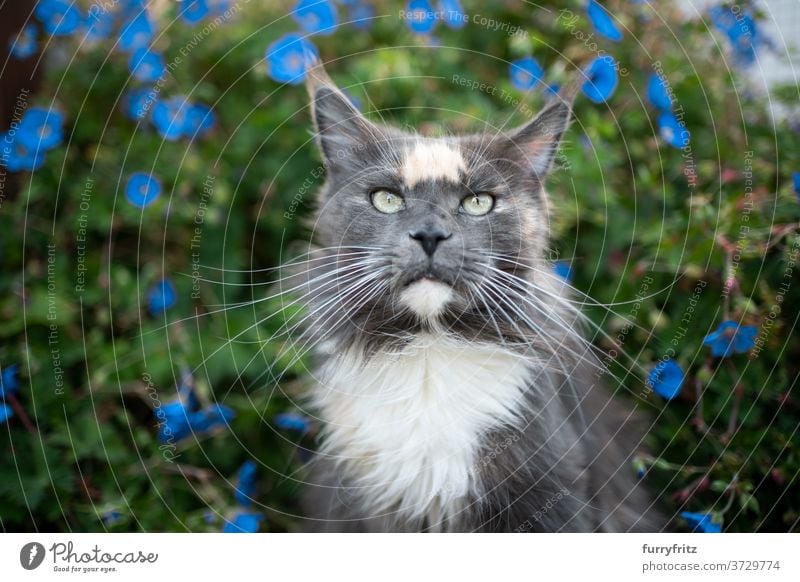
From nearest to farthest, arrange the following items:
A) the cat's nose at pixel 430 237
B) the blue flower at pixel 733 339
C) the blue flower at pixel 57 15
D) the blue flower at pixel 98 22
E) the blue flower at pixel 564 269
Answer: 1. the cat's nose at pixel 430 237
2. the blue flower at pixel 733 339
3. the blue flower at pixel 564 269
4. the blue flower at pixel 57 15
5. the blue flower at pixel 98 22

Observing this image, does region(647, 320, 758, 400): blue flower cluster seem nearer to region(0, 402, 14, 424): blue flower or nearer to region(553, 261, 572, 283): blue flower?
region(553, 261, 572, 283): blue flower

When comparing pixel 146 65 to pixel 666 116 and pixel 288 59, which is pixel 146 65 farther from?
pixel 666 116

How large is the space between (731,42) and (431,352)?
5.60 ft

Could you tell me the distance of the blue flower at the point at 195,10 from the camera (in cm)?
248

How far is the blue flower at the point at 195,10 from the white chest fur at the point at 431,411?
148 centimetres

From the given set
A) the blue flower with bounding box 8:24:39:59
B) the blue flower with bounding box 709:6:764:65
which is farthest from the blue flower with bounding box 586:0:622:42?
Answer: the blue flower with bounding box 8:24:39:59

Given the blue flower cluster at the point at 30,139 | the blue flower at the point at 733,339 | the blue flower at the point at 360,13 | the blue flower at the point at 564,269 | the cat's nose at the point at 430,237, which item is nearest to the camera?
the cat's nose at the point at 430,237

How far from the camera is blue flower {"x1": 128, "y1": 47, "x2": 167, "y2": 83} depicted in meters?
2.54

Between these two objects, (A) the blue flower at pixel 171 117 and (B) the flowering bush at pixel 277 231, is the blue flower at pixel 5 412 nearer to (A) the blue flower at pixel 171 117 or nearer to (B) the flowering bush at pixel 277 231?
(B) the flowering bush at pixel 277 231

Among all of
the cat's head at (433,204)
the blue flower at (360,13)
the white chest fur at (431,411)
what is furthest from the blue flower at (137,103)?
the white chest fur at (431,411)

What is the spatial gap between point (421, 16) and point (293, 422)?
142 centimetres
